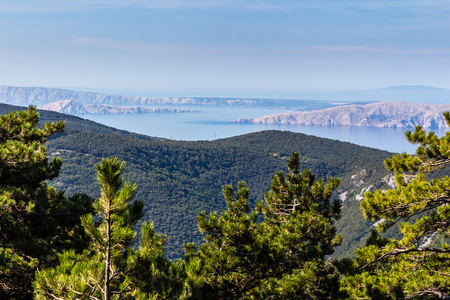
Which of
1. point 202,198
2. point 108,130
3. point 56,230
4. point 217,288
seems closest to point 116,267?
point 217,288

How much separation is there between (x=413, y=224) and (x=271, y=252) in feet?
10.9

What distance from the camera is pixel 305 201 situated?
36.1 feet

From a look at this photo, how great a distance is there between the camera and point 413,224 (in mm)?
6824

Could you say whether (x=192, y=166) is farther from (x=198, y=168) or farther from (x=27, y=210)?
(x=27, y=210)

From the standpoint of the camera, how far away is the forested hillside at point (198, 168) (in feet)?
247

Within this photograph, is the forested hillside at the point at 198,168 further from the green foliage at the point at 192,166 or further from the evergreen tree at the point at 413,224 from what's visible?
the evergreen tree at the point at 413,224

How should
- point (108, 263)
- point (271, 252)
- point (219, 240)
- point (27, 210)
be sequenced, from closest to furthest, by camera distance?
point (108, 263), point (27, 210), point (219, 240), point (271, 252)

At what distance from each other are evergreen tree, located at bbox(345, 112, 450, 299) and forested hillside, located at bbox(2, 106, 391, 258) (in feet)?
187

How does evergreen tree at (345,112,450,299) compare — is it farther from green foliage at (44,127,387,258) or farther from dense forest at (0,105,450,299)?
green foliage at (44,127,387,258)

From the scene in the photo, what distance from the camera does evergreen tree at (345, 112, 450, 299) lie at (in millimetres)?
5727

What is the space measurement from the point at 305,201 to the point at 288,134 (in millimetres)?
126943

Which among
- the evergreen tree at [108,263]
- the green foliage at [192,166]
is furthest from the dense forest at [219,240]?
the green foliage at [192,166]

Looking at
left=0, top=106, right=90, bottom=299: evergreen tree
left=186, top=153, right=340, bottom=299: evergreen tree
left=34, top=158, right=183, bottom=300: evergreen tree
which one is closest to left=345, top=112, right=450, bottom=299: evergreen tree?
left=186, top=153, right=340, bottom=299: evergreen tree

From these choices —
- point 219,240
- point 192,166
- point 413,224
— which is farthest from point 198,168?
point 413,224
